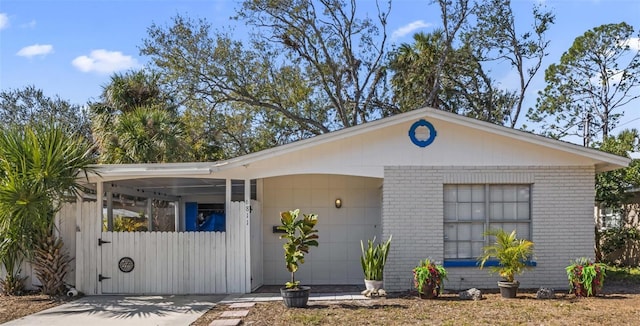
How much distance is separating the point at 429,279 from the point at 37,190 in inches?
271

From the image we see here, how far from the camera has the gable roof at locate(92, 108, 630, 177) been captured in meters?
11.1

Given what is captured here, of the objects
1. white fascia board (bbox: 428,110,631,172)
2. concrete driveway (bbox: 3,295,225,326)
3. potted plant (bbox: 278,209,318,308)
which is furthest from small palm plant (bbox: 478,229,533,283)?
concrete driveway (bbox: 3,295,225,326)

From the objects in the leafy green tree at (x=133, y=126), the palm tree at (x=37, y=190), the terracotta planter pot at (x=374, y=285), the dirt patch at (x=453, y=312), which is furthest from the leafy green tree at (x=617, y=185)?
the palm tree at (x=37, y=190)

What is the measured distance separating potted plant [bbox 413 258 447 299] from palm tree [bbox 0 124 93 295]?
6.25 m

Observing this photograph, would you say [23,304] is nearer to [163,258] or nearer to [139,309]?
[139,309]

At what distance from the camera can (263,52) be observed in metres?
26.2

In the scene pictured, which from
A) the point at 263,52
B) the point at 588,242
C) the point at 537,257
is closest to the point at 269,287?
the point at 537,257

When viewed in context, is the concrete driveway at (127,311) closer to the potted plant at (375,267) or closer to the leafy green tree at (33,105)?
the potted plant at (375,267)

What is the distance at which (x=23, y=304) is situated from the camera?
34.0ft

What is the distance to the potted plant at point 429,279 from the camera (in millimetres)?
10352

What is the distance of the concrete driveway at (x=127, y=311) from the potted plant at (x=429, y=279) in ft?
11.7

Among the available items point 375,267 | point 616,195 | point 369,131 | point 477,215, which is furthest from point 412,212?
point 616,195

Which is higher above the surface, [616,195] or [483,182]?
[483,182]

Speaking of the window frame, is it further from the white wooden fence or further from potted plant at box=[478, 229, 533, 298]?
the white wooden fence
